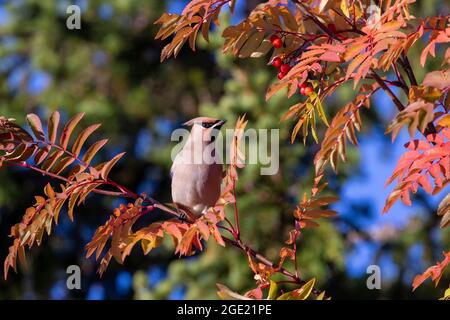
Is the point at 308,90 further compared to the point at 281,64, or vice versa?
the point at 281,64

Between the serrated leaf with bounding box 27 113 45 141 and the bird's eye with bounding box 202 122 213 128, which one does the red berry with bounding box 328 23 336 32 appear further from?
the bird's eye with bounding box 202 122 213 128

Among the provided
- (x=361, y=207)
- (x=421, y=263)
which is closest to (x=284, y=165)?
(x=361, y=207)

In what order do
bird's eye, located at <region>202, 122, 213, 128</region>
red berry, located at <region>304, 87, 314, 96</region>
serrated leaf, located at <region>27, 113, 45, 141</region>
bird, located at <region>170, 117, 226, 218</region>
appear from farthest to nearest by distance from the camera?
bird's eye, located at <region>202, 122, 213, 128</region> < bird, located at <region>170, 117, 226, 218</region> < serrated leaf, located at <region>27, 113, 45, 141</region> < red berry, located at <region>304, 87, 314, 96</region>

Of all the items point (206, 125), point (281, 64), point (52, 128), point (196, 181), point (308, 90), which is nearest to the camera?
point (308, 90)

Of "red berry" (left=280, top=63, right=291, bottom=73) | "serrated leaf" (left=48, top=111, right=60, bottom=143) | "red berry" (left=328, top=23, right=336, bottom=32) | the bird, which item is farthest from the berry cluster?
the bird

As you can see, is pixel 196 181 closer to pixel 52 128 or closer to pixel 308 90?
pixel 52 128

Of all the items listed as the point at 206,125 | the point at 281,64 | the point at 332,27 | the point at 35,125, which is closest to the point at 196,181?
the point at 206,125

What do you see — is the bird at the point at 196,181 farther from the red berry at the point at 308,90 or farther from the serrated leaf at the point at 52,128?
the red berry at the point at 308,90

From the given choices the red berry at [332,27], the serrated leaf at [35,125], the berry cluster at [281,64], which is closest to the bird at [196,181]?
the berry cluster at [281,64]

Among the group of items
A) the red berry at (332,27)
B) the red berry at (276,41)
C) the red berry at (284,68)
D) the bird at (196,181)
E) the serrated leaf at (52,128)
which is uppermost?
the red berry at (332,27)

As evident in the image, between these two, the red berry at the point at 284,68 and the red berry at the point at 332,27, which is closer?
the red berry at the point at 332,27

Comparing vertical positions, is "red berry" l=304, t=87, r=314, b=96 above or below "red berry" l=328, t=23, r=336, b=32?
below

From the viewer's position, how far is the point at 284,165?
6793mm
